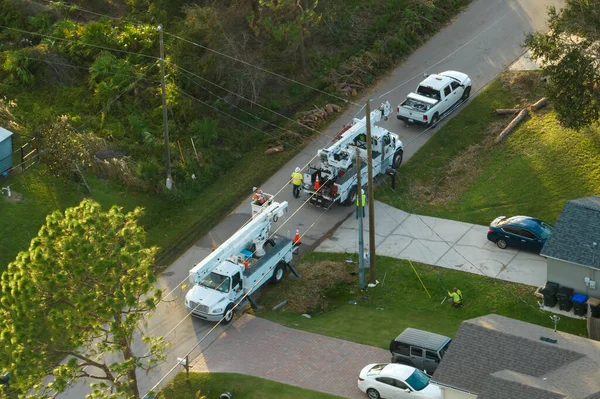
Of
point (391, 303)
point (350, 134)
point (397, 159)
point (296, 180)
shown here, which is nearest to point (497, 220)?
point (391, 303)

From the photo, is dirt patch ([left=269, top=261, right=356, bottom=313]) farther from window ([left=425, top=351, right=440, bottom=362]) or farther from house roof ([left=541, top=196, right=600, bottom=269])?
house roof ([left=541, top=196, right=600, bottom=269])

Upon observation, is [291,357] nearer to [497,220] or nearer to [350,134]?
[497,220]

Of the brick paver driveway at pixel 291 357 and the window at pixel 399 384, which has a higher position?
the window at pixel 399 384

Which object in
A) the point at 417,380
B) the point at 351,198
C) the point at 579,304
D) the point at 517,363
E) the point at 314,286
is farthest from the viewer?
the point at 351,198

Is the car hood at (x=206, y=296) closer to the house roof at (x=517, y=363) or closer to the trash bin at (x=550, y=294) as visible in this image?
the house roof at (x=517, y=363)

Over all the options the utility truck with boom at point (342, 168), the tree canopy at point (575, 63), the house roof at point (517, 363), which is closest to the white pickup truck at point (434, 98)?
the utility truck with boom at point (342, 168)

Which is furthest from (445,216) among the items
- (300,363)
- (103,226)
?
(103,226)

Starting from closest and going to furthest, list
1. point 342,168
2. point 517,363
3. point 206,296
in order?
point 517,363 → point 206,296 → point 342,168
